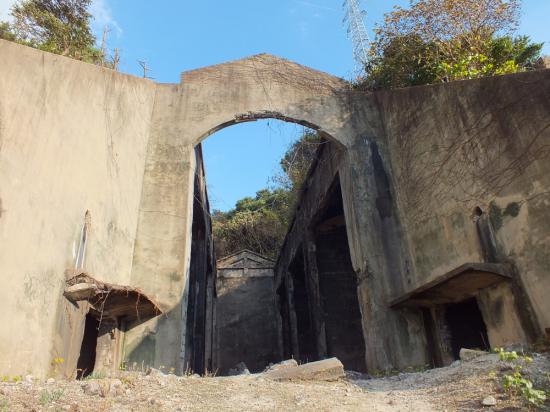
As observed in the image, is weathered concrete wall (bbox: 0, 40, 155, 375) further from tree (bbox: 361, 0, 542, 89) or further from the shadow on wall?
the shadow on wall

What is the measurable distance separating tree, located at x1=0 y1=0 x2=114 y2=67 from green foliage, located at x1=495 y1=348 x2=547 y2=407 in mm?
12248

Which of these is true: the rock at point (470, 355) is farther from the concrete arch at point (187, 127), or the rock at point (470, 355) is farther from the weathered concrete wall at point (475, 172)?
the concrete arch at point (187, 127)

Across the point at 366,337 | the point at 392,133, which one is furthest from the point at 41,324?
the point at 392,133

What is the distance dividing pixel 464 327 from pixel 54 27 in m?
14.4

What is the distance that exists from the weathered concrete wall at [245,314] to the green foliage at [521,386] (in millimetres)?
16845

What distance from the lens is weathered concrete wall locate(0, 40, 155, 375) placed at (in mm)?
5980

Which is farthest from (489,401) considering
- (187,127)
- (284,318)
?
(284,318)

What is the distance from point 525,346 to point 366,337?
11.2ft

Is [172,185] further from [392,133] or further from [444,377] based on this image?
[444,377]

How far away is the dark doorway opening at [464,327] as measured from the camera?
8844 millimetres

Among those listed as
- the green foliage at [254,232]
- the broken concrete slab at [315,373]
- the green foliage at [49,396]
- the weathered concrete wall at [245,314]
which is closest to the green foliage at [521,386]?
the broken concrete slab at [315,373]

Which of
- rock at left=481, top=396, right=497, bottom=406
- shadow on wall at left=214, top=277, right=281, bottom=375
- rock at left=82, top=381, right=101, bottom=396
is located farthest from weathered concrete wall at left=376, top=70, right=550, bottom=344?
shadow on wall at left=214, top=277, right=281, bottom=375

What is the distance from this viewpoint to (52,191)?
6.84 meters

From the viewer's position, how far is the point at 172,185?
1009 centimetres
